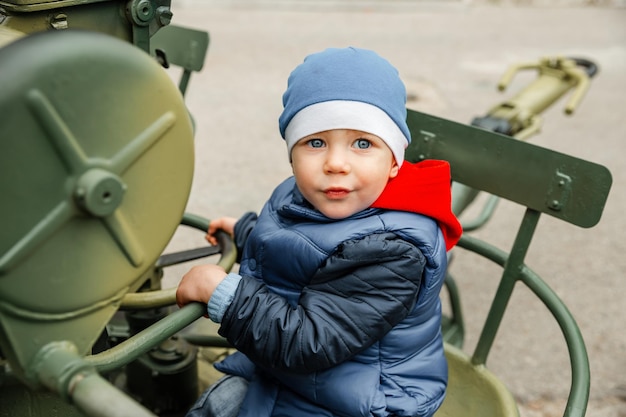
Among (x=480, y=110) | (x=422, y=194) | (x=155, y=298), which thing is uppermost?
(x=422, y=194)

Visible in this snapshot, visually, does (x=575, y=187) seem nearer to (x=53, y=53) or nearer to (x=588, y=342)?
(x=53, y=53)

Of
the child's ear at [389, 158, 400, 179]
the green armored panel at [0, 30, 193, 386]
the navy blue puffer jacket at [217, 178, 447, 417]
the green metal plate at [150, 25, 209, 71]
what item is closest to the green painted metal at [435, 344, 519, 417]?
the navy blue puffer jacket at [217, 178, 447, 417]

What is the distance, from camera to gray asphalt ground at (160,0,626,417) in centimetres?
336

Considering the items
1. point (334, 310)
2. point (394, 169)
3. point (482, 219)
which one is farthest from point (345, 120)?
point (482, 219)

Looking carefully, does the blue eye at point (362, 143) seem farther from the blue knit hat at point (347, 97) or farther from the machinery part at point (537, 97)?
the machinery part at point (537, 97)

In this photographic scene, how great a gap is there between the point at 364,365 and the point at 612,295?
2.64 meters

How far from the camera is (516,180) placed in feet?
6.18

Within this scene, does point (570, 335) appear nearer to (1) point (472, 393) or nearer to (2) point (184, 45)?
(1) point (472, 393)

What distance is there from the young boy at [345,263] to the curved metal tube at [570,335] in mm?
307

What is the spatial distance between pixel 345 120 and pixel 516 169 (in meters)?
0.69

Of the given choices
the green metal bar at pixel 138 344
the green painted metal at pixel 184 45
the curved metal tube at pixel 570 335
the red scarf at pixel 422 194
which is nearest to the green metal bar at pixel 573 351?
the curved metal tube at pixel 570 335

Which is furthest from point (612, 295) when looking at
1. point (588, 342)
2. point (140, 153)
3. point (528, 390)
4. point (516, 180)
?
point (140, 153)

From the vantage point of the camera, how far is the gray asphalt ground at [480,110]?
11.0 ft

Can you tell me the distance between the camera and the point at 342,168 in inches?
53.3
